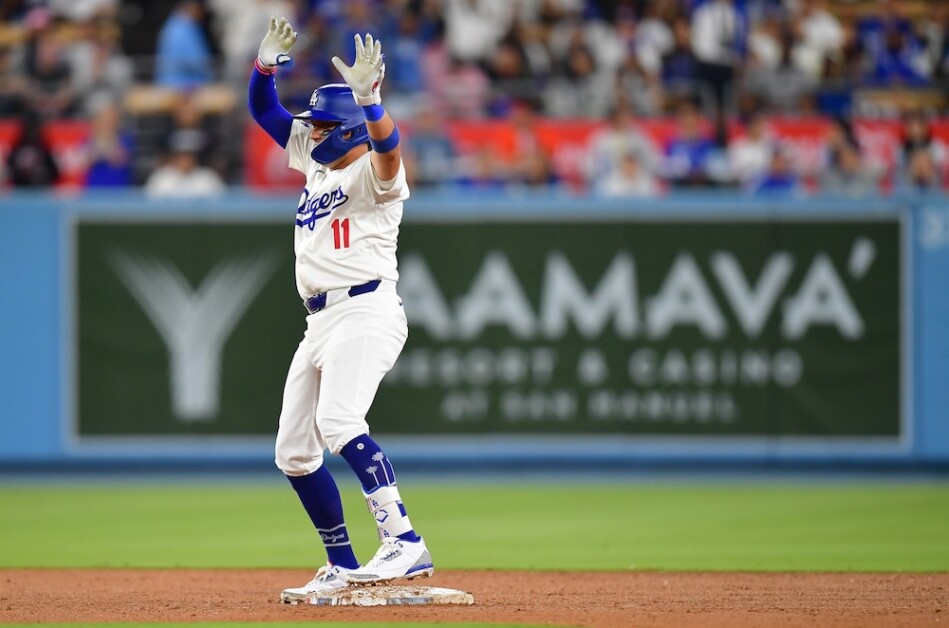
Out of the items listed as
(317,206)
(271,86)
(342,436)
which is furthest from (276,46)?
(342,436)

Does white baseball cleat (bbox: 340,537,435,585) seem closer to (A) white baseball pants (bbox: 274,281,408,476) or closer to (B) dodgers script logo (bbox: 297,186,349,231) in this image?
(A) white baseball pants (bbox: 274,281,408,476)

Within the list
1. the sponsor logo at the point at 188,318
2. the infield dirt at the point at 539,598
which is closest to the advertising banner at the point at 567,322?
the sponsor logo at the point at 188,318

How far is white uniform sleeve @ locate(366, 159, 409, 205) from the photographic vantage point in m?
6.60

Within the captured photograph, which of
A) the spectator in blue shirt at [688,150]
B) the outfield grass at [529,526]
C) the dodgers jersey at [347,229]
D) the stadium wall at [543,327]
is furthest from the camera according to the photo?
the spectator in blue shirt at [688,150]

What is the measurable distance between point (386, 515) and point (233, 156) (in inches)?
356

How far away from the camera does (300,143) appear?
23.5 ft

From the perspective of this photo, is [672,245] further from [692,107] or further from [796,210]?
[692,107]

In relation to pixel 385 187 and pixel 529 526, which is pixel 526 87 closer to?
pixel 529 526

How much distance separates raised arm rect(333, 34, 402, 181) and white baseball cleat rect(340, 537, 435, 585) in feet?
5.37

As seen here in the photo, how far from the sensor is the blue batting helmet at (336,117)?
6.77 meters

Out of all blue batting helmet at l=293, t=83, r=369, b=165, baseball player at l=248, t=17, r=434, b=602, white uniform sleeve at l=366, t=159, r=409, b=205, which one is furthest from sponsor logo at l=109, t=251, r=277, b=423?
white uniform sleeve at l=366, t=159, r=409, b=205

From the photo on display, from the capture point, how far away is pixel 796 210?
14.0m

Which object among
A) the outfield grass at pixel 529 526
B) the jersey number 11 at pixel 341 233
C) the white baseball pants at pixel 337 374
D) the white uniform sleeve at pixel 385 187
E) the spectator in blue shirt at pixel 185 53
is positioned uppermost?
the spectator in blue shirt at pixel 185 53

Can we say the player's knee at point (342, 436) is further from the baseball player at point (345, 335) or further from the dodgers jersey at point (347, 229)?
the dodgers jersey at point (347, 229)
